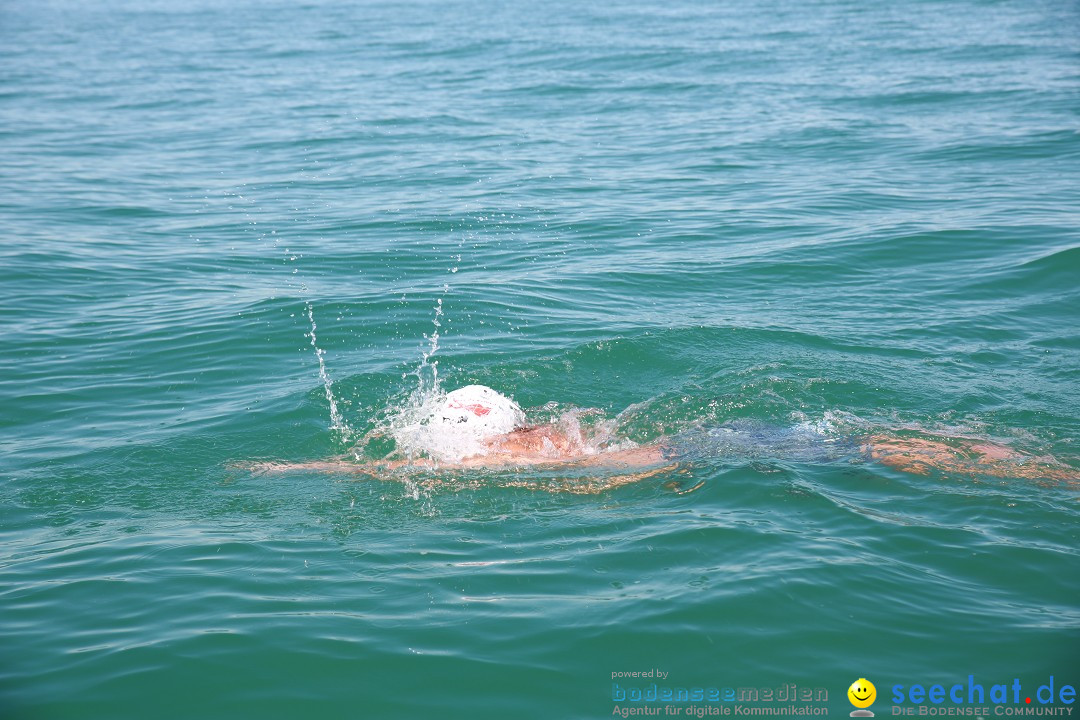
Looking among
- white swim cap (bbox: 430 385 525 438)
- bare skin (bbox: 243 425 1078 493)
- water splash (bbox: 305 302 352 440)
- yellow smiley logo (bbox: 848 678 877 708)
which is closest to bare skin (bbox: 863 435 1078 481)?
bare skin (bbox: 243 425 1078 493)

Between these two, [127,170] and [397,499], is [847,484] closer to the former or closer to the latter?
[397,499]

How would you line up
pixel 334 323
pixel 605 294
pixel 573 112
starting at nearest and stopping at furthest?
pixel 334 323, pixel 605 294, pixel 573 112

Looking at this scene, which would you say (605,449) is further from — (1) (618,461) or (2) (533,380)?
(2) (533,380)

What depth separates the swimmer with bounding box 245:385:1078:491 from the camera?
311 inches

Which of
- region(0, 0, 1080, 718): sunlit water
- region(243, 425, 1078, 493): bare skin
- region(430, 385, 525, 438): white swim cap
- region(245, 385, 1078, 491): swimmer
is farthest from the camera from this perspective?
region(430, 385, 525, 438): white swim cap

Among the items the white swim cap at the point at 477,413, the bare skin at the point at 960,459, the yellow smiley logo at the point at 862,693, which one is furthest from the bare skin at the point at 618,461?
the yellow smiley logo at the point at 862,693

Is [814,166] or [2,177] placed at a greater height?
[2,177]

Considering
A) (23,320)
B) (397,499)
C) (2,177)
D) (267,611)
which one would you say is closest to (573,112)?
(2,177)

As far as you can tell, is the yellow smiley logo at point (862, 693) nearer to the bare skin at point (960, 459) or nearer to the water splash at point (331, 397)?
the bare skin at point (960, 459)

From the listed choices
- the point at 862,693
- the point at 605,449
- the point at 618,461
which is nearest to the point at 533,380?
the point at 605,449

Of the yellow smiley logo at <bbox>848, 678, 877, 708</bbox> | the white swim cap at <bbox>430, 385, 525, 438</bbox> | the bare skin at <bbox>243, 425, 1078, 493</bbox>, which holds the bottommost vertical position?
the yellow smiley logo at <bbox>848, 678, 877, 708</bbox>

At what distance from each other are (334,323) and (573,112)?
13.9 metres

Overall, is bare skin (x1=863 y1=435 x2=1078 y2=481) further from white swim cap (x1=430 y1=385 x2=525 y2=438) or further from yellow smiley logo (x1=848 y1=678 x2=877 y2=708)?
white swim cap (x1=430 y1=385 x2=525 y2=438)

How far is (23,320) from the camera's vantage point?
12297mm
